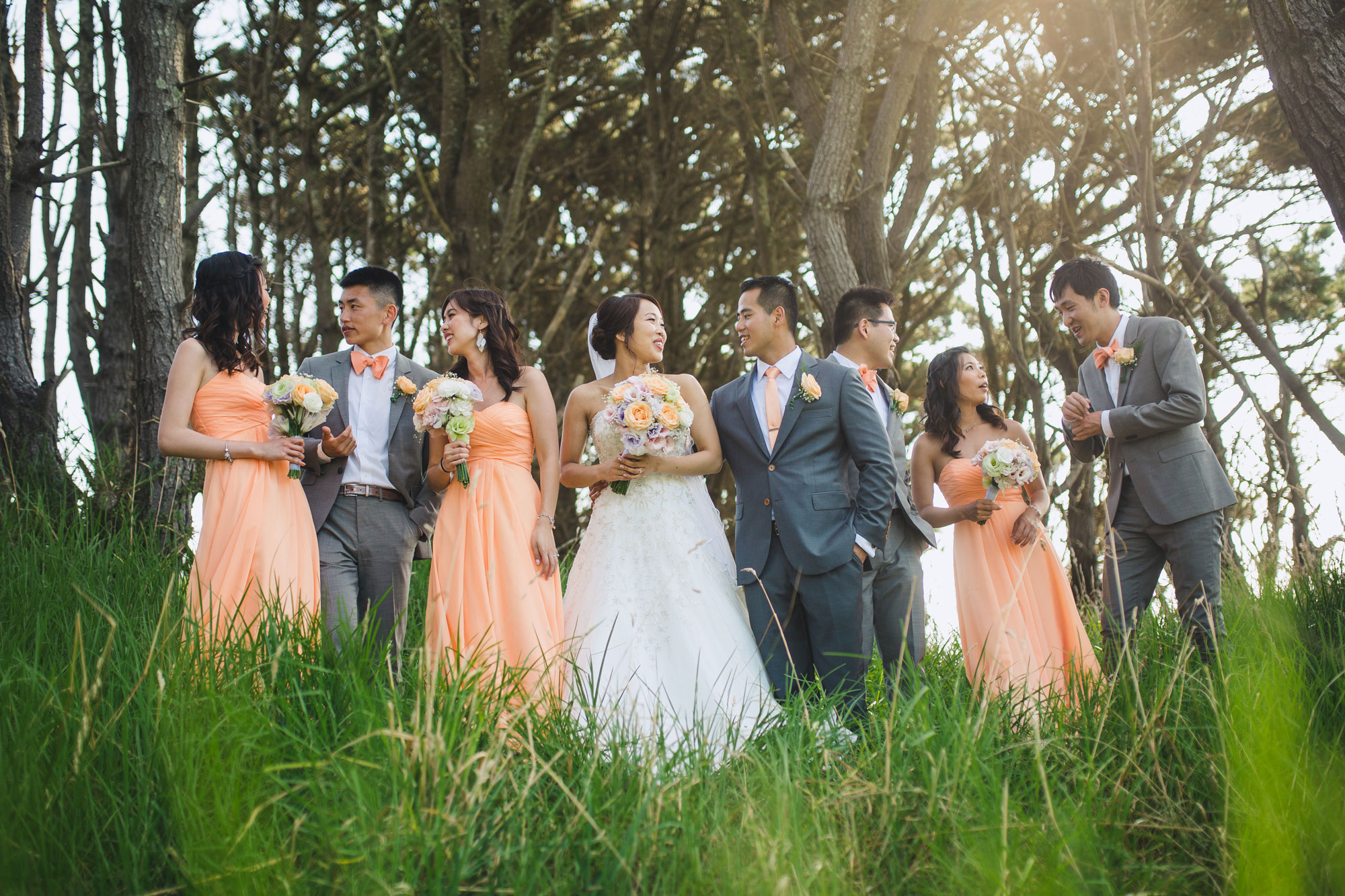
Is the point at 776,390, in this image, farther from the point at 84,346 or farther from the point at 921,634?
the point at 84,346

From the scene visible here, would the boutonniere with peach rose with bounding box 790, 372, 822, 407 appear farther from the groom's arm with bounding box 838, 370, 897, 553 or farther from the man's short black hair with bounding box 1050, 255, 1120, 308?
the man's short black hair with bounding box 1050, 255, 1120, 308

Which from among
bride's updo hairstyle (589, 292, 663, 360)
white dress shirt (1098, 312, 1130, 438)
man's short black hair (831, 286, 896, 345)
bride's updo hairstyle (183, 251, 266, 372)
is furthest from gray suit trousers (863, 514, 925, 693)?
bride's updo hairstyle (183, 251, 266, 372)

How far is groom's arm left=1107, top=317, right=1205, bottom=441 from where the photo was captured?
450 centimetres

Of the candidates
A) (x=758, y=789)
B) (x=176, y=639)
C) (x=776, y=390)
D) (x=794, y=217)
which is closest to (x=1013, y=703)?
(x=758, y=789)

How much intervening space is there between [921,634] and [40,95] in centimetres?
695

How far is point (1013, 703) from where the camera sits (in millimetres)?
3424

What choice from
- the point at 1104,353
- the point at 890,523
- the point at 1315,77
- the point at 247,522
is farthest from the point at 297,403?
the point at 1315,77

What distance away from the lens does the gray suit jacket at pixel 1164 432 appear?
448 cm

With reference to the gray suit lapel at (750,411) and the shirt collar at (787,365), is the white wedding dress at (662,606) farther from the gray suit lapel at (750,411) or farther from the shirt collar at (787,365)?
the shirt collar at (787,365)

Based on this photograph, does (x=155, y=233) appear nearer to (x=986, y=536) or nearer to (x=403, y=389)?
(x=403, y=389)

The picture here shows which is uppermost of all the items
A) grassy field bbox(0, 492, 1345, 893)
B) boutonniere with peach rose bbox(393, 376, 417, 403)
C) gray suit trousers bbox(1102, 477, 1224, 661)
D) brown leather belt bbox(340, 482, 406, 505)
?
boutonniere with peach rose bbox(393, 376, 417, 403)

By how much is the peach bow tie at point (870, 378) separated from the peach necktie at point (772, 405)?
0.60 m

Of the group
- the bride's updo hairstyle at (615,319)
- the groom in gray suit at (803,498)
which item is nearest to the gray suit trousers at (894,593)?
the groom in gray suit at (803,498)

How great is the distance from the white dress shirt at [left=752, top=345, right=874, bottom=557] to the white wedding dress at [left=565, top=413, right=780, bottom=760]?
0.38m
